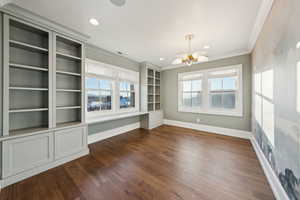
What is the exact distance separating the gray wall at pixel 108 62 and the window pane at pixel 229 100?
325cm

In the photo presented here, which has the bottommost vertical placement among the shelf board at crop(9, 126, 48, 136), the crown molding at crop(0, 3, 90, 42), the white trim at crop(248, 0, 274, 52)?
the shelf board at crop(9, 126, 48, 136)

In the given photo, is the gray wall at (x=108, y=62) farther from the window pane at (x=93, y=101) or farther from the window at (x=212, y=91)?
the window at (x=212, y=91)

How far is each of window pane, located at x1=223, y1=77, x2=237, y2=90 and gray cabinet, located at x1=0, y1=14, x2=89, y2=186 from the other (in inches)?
167

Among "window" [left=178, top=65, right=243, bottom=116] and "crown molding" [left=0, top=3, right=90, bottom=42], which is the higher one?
"crown molding" [left=0, top=3, right=90, bottom=42]

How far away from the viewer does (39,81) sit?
2.09 m

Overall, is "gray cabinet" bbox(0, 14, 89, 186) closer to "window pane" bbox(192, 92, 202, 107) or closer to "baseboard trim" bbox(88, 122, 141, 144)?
"baseboard trim" bbox(88, 122, 141, 144)

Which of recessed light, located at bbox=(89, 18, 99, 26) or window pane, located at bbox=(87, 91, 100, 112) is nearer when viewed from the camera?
recessed light, located at bbox=(89, 18, 99, 26)

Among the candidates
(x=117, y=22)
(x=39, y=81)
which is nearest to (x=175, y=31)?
(x=117, y=22)

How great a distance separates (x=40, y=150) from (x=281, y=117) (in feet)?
11.6

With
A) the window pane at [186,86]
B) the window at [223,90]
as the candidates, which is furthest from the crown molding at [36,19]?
the window at [223,90]

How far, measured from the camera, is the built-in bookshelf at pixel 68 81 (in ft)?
7.70

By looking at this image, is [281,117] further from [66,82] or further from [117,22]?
[66,82]

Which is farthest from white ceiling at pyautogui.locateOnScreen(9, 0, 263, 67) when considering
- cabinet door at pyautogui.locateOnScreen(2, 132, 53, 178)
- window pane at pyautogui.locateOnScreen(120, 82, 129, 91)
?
cabinet door at pyautogui.locateOnScreen(2, 132, 53, 178)

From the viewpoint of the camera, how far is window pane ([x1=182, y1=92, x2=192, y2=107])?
4520 millimetres
